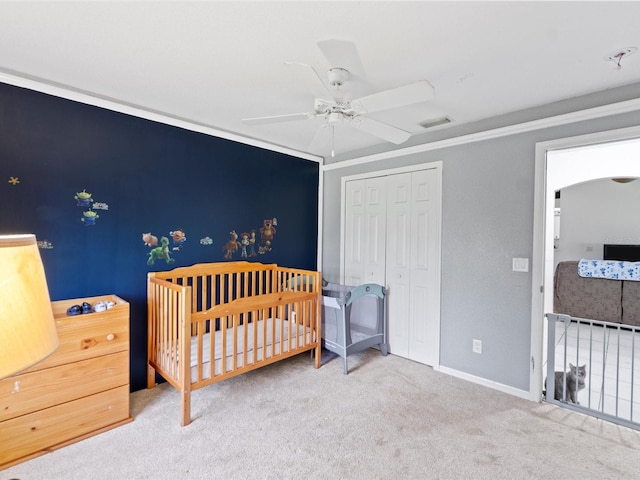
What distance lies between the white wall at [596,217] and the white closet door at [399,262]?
468cm

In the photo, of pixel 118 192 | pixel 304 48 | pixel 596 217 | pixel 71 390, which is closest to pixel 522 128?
pixel 304 48

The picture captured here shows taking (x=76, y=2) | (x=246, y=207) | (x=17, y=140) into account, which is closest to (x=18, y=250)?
(x=76, y=2)

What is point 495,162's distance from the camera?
8.77 feet

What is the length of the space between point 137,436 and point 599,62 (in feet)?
11.8

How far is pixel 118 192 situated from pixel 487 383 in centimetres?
345

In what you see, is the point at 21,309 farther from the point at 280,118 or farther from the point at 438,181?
the point at 438,181

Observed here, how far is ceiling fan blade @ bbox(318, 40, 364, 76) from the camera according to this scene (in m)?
1.67

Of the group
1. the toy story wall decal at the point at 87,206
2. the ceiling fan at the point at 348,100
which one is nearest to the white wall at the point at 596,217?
the ceiling fan at the point at 348,100

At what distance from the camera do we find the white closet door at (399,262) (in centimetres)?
329

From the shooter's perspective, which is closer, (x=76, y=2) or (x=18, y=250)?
(x=18, y=250)

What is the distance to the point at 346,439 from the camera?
1.97 metres

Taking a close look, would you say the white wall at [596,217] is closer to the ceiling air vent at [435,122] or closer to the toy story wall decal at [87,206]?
the ceiling air vent at [435,122]

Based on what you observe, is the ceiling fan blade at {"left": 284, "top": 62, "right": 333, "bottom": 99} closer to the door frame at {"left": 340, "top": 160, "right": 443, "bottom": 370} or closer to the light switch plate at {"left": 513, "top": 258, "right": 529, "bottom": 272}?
the door frame at {"left": 340, "top": 160, "right": 443, "bottom": 370}

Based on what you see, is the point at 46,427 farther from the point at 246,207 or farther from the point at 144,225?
the point at 246,207
